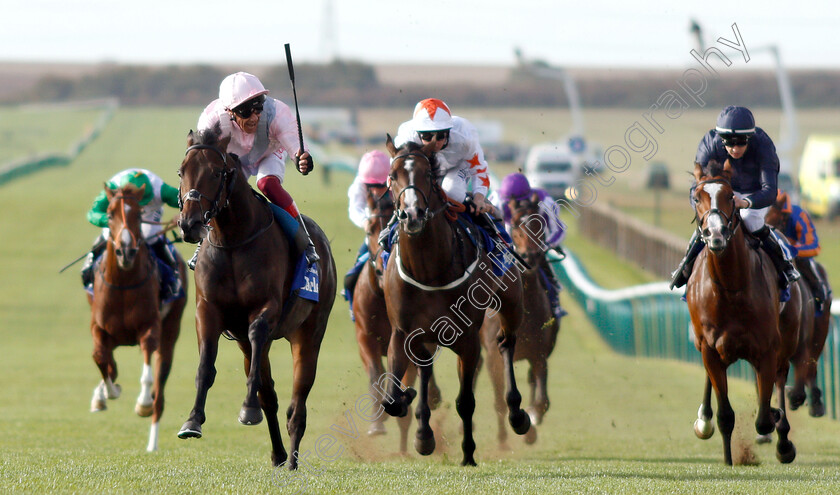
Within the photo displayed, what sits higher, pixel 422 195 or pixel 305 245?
pixel 422 195

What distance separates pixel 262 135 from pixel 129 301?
3014mm

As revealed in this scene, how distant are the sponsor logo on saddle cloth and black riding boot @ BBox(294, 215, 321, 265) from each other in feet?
0.12

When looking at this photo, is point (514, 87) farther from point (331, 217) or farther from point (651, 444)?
point (651, 444)

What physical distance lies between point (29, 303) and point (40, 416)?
11444mm

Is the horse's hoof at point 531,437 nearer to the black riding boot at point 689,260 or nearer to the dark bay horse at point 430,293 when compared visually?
the dark bay horse at point 430,293

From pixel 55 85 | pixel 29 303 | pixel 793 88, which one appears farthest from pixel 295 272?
pixel 55 85

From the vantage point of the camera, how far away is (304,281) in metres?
7.76

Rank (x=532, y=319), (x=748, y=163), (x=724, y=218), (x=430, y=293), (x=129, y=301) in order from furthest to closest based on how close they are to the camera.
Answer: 1. (x=532, y=319)
2. (x=129, y=301)
3. (x=748, y=163)
4. (x=430, y=293)
5. (x=724, y=218)

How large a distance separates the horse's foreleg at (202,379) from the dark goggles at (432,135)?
1.89 m

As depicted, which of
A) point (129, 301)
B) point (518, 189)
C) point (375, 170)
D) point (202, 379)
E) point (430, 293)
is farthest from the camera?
point (518, 189)

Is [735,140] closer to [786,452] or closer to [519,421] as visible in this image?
[786,452]

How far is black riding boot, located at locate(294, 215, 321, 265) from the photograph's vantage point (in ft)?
25.6

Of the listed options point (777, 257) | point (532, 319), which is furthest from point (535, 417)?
point (777, 257)

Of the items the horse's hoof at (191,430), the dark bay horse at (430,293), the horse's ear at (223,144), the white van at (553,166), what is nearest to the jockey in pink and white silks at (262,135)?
the horse's ear at (223,144)
